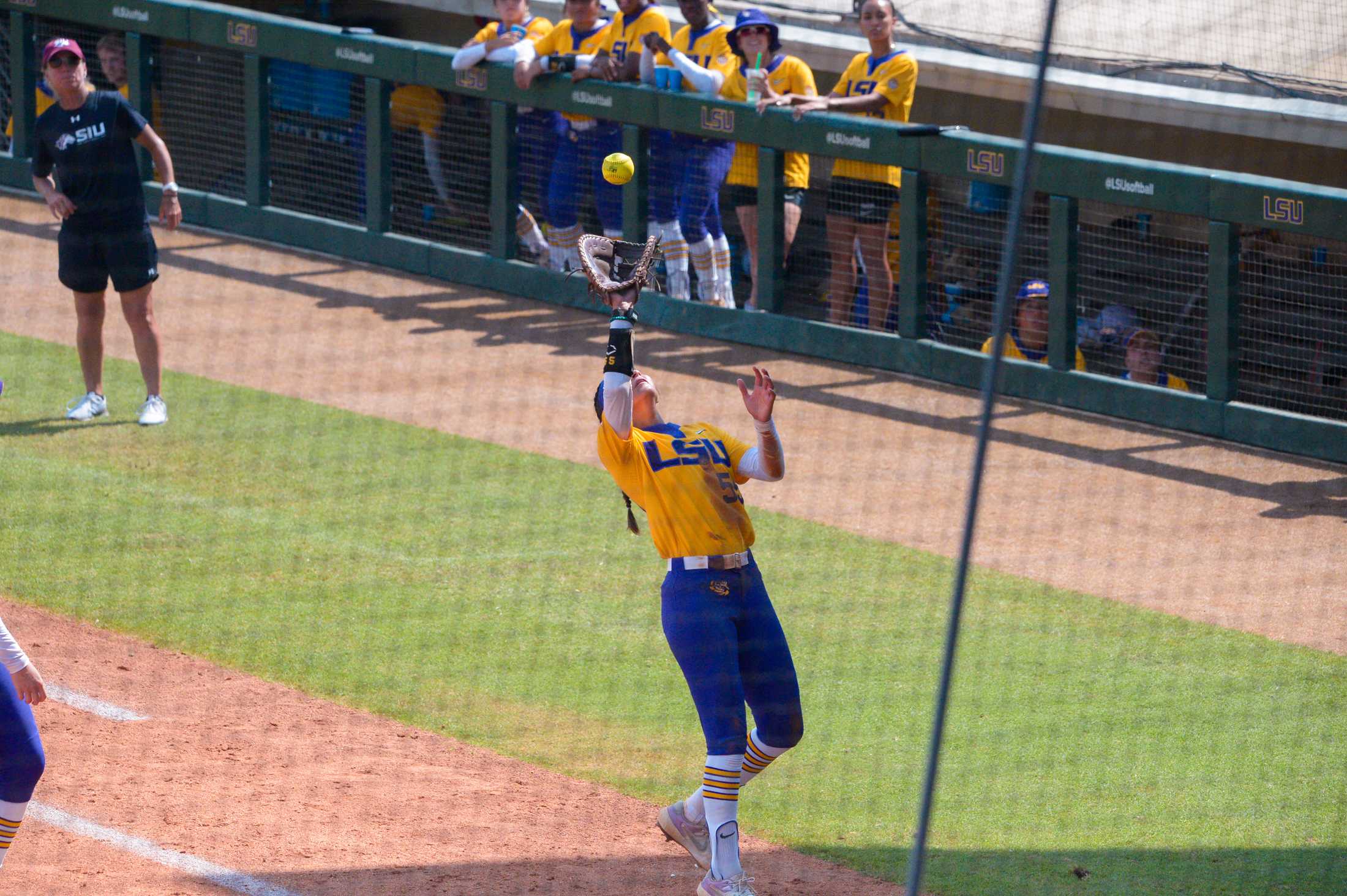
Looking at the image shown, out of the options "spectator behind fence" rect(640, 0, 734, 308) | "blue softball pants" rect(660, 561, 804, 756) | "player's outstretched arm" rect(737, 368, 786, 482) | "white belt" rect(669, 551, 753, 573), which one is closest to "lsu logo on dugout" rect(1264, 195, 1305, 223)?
"spectator behind fence" rect(640, 0, 734, 308)

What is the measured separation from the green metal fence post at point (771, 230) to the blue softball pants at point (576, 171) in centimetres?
106

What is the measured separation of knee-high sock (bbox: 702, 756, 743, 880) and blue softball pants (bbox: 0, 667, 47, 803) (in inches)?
65.7

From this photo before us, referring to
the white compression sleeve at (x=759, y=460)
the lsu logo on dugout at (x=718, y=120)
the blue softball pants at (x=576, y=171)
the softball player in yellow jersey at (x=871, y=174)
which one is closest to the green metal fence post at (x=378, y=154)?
the blue softball pants at (x=576, y=171)

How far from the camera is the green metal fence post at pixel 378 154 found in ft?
38.9

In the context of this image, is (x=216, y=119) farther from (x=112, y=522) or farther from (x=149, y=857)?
(x=149, y=857)

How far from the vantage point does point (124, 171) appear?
861 cm

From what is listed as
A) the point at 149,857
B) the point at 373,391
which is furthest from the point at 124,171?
the point at 149,857

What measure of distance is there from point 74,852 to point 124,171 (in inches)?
182

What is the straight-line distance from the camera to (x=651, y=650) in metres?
6.44

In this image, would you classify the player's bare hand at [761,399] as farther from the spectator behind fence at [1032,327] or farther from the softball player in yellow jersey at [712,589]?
the spectator behind fence at [1032,327]

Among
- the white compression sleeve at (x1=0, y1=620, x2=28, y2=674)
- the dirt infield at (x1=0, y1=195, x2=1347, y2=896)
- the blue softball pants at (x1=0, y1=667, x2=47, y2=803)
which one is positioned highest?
the white compression sleeve at (x1=0, y1=620, x2=28, y2=674)

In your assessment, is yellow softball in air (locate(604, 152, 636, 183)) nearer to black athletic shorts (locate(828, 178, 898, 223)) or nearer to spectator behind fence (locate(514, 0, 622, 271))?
black athletic shorts (locate(828, 178, 898, 223))

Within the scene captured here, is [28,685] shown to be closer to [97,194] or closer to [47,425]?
[97,194]

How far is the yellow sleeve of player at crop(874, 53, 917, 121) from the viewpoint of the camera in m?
10.0
